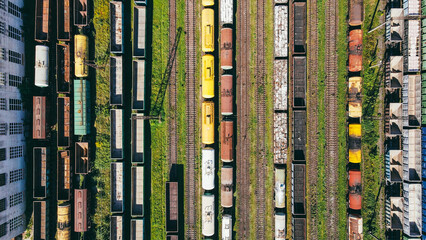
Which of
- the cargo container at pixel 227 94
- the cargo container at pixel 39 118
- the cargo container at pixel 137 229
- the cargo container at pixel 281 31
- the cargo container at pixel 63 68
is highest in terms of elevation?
the cargo container at pixel 281 31

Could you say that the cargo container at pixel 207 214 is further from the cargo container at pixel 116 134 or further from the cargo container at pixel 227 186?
the cargo container at pixel 116 134

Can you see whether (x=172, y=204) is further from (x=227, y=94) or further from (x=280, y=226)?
(x=227, y=94)

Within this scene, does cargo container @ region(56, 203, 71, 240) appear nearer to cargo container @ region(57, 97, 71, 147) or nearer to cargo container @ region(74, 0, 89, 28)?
cargo container @ region(57, 97, 71, 147)

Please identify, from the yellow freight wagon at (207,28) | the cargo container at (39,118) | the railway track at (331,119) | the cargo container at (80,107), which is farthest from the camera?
the railway track at (331,119)

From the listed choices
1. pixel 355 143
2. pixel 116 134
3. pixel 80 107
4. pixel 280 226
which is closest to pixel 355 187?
pixel 355 143

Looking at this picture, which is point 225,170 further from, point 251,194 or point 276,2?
point 276,2

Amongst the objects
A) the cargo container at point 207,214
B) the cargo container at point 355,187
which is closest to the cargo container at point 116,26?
the cargo container at point 207,214
